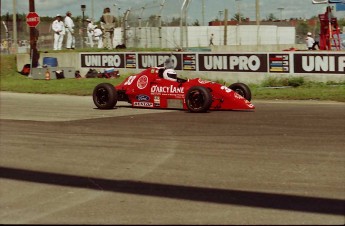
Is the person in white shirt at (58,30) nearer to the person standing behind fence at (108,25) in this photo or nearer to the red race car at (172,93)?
the person standing behind fence at (108,25)

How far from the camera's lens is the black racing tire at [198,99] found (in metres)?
14.5

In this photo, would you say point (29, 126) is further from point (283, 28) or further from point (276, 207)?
point (283, 28)

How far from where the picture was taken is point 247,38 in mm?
38562

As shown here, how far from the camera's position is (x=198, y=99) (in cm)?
1484

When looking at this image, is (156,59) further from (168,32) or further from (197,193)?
(197,193)

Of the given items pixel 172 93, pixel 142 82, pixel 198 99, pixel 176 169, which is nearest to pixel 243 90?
pixel 198 99

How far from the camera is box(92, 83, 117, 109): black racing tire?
16.2 m

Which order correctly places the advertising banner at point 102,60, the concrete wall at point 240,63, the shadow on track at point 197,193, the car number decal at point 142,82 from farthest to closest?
the advertising banner at point 102,60, the concrete wall at point 240,63, the car number decal at point 142,82, the shadow on track at point 197,193

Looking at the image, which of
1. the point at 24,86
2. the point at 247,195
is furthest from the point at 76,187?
the point at 24,86

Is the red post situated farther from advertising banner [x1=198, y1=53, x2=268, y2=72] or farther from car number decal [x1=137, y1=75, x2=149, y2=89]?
car number decal [x1=137, y1=75, x2=149, y2=89]

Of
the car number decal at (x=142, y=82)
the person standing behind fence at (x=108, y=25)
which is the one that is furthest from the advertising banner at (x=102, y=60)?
the car number decal at (x=142, y=82)

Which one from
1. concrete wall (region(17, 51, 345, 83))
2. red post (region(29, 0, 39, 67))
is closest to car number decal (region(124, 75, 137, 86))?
concrete wall (region(17, 51, 345, 83))

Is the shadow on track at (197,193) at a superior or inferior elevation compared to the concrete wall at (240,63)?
inferior

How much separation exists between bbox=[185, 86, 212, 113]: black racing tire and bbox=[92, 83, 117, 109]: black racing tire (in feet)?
7.01
